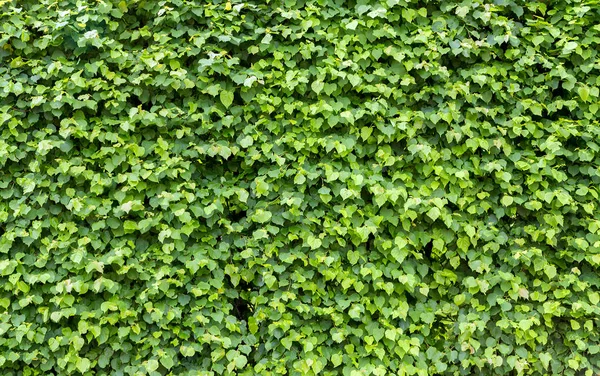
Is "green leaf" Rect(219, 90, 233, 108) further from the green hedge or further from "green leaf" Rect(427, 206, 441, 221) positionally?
"green leaf" Rect(427, 206, 441, 221)

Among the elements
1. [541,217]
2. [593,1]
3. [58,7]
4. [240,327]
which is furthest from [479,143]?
[58,7]

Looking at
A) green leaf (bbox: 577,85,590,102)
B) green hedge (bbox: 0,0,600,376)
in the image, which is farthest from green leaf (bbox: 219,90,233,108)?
green leaf (bbox: 577,85,590,102)

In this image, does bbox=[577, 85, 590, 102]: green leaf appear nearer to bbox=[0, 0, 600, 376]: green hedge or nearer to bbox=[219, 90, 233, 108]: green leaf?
bbox=[0, 0, 600, 376]: green hedge

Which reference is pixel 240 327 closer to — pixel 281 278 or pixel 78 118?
pixel 281 278

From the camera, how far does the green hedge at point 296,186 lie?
3441 millimetres

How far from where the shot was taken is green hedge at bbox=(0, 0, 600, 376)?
11.3 feet

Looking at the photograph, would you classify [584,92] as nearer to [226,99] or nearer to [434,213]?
[434,213]

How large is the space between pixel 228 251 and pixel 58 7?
189 centimetres

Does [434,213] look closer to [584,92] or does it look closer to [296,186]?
[296,186]

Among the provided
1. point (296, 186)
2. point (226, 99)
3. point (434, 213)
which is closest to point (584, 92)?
point (434, 213)

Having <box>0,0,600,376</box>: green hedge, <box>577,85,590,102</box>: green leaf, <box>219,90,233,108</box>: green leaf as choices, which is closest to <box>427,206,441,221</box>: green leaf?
<box>0,0,600,376</box>: green hedge

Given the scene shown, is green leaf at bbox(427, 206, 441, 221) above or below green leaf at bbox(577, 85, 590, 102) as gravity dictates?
below

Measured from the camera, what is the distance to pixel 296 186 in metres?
3.53

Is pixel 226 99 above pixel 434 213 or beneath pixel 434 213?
above
